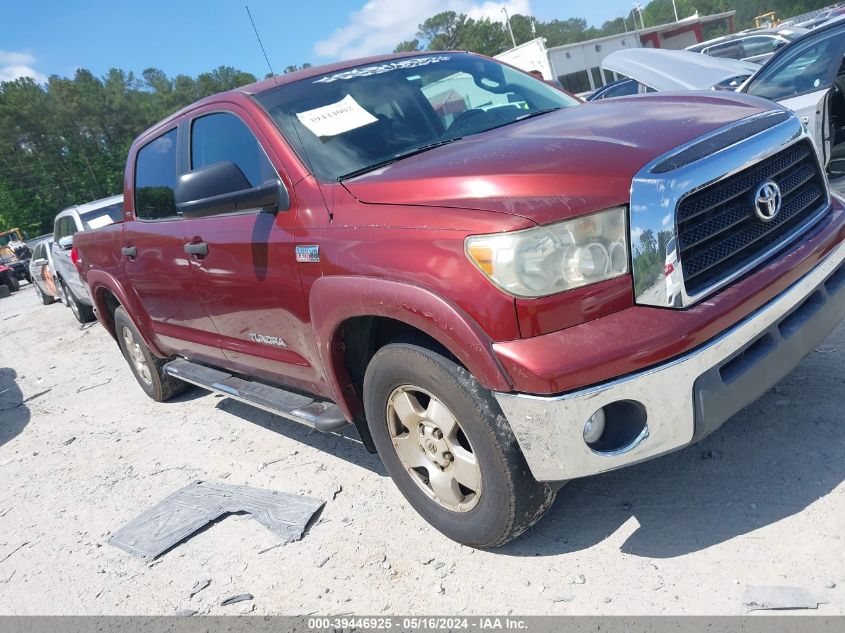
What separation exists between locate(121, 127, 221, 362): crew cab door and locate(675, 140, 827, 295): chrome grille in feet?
8.87

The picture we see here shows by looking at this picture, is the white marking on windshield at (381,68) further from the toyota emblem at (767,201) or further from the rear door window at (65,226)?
the rear door window at (65,226)

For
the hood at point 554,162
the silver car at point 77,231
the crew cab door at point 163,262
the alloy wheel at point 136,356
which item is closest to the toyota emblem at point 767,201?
the hood at point 554,162

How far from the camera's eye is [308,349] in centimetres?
316

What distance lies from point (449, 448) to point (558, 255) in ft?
2.89

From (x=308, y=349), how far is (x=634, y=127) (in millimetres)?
1653

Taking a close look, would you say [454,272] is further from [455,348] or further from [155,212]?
[155,212]

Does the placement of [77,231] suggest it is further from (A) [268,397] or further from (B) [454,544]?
(B) [454,544]

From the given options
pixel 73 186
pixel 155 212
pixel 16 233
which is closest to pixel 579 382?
pixel 155 212

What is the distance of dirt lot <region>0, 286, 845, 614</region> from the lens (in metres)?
2.37

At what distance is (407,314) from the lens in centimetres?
242

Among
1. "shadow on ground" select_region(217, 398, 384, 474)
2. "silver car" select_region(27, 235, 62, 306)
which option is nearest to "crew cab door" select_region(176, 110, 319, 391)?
"shadow on ground" select_region(217, 398, 384, 474)

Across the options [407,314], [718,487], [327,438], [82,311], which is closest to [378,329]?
[407,314]

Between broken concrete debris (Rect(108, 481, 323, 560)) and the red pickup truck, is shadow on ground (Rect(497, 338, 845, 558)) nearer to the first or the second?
the red pickup truck

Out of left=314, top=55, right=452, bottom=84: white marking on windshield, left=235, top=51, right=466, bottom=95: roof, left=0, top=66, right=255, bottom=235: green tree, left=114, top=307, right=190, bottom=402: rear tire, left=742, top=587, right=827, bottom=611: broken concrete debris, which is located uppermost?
left=0, top=66, right=255, bottom=235: green tree
